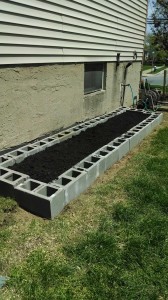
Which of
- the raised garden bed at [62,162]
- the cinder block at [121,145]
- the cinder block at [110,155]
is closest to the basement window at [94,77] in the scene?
the raised garden bed at [62,162]

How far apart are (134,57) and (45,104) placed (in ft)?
18.7

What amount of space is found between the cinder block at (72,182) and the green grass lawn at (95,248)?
109mm

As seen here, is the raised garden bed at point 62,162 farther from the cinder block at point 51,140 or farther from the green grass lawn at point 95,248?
the green grass lawn at point 95,248

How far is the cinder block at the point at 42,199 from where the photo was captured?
11.8 feet

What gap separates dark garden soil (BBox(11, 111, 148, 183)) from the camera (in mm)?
4469

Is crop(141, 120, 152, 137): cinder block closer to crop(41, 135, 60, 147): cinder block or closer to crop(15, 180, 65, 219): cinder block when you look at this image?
crop(41, 135, 60, 147): cinder block

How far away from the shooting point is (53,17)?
218 inches

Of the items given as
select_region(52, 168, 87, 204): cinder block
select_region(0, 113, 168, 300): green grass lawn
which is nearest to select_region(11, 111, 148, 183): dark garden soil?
select_region(52, 168, 87, 204): cinder block

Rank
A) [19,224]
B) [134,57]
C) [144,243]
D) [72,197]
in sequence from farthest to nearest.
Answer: [134,57]
[72,197]
[19,224]
[144,243]

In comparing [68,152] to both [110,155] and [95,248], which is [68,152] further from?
[95,248]

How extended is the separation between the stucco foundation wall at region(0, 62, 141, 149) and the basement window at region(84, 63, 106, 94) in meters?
0.20

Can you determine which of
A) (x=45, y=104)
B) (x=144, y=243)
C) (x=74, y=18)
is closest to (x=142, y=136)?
(x=45, y=104)

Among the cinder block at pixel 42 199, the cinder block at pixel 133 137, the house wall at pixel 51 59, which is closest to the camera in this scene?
the cinder block at pixel 42 199

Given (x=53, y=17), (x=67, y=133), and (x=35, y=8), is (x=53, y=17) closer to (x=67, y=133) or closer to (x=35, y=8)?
(x=35, y=8)
